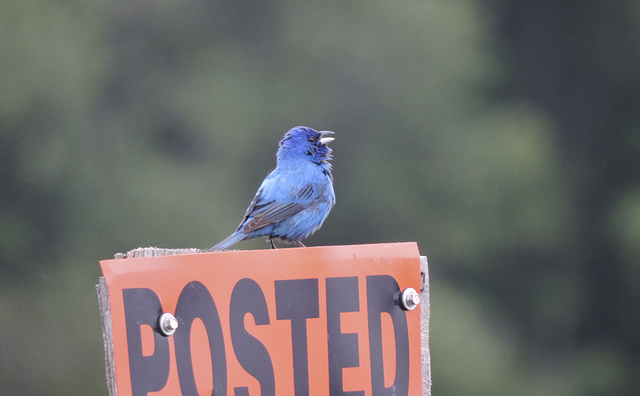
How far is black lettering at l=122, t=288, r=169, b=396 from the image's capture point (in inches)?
97.4

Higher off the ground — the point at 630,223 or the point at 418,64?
the point at 418,64

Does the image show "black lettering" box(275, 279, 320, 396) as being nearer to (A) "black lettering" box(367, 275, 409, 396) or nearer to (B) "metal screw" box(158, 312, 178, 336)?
(A) "black lettering" box(367, 275, 409, 396)

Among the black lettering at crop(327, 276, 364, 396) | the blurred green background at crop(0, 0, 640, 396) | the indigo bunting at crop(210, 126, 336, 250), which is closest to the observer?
the black lettering at crop(327, 276, 364, 396)

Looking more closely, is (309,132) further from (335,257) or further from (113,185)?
(113,185)

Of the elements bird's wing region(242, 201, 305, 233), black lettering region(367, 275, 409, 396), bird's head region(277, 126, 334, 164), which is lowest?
black lettering region(367, 275, 409, 396)

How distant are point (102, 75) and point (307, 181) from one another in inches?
255

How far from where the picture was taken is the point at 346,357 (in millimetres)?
2754

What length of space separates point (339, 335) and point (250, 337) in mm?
243

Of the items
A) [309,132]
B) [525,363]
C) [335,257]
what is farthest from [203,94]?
[335,257]

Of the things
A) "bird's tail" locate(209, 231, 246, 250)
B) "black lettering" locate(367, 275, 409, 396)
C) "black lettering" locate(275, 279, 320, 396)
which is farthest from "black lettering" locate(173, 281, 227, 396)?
"bird's tail" locate(209, 231, 246, 250)

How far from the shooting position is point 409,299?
2.83 metres

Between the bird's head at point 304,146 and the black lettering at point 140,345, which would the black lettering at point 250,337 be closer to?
the black lettering at point 140,345

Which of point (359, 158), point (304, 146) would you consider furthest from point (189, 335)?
point (359, 158)

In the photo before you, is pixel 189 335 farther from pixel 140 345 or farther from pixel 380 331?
pixel 380 331
